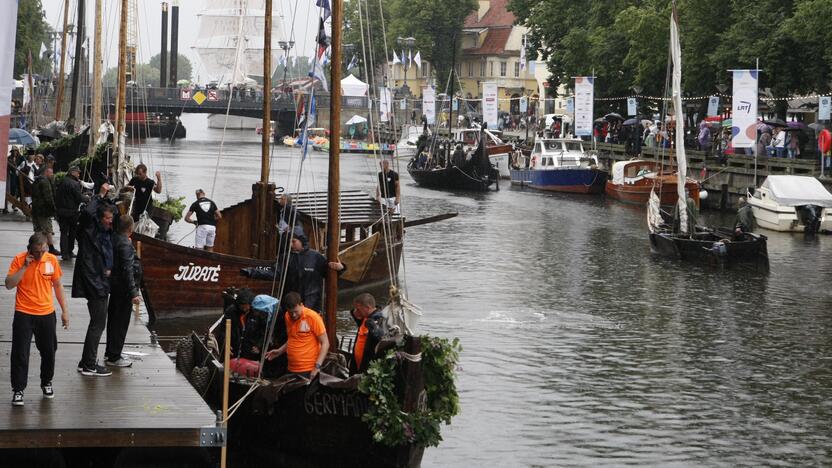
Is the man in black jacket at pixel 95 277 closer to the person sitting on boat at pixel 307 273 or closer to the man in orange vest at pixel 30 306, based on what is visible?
the man in orange vest at pixel 30 306

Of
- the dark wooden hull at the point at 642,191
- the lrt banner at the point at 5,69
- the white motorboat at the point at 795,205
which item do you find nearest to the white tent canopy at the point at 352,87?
the dark wooden hull at the point at 642,191

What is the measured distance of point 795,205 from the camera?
44.9 m

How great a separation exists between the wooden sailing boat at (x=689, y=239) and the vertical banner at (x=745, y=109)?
28.3 ft

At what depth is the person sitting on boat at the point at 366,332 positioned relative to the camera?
14203mm

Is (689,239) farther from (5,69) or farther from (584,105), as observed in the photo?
(5,69)

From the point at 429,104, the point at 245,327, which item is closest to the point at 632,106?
the point at 429,104

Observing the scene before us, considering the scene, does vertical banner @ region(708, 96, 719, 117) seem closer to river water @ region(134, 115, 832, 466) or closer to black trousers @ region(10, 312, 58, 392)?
river water @ region(134, 115, 832, 466)

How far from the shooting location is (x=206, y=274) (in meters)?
23.7

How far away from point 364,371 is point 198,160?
7255cm

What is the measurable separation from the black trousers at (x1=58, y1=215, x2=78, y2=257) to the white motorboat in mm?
26358

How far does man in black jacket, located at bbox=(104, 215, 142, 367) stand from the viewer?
584 inches

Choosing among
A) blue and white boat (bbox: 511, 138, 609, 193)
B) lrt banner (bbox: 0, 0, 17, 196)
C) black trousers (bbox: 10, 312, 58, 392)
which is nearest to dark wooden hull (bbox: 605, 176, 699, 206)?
blue and white boat (bbox: 511, 138, 609, 193)

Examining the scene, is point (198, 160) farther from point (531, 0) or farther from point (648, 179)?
point (648, 179)

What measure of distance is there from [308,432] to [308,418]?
0.16 m
